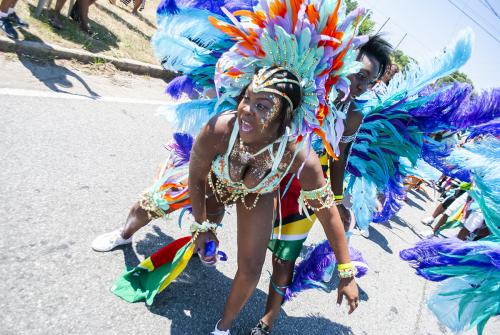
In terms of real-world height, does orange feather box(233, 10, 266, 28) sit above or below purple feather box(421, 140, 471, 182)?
above

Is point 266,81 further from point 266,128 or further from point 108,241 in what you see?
point 108,241

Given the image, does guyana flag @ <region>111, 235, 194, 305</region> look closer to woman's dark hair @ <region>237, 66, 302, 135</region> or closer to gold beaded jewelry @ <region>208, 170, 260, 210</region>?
gold beaded jewelry @ <region>208, 170, 260, 210</region>

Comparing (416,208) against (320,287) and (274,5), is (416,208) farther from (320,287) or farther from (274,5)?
(274,5)

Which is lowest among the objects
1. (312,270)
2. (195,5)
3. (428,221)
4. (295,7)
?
(312,270)

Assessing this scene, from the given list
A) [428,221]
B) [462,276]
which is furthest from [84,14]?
[428,221]

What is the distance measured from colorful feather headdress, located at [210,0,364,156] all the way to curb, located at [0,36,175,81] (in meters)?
3.76

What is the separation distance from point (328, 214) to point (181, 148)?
40.8 inches

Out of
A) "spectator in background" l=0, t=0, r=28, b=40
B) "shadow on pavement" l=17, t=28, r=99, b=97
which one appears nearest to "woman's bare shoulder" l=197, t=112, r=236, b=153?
"shadow on pavement" l=17, t=28, r=99, b=97

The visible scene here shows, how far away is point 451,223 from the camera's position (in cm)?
538

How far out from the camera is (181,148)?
8.50 ft

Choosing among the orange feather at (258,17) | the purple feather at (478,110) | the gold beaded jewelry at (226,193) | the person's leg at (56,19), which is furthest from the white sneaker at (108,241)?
the person's leg at (56,19)

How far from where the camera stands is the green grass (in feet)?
18.4

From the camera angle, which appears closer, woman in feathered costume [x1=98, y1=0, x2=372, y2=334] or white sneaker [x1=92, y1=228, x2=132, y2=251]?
woman in feathered costume [x1=98, y1=0, x2=372, y2=334]

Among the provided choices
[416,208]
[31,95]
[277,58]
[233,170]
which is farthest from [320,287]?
[416,208]
